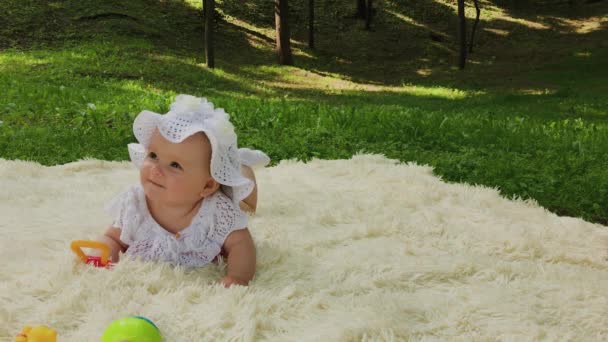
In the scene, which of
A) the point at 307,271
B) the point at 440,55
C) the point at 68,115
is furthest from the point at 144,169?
the point at 440,55

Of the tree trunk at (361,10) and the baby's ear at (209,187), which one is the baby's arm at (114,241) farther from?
the tree trunk at (361,10)

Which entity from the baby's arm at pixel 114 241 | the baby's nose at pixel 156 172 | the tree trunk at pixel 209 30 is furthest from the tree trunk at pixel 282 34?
the baby's nose at pixel 156 172

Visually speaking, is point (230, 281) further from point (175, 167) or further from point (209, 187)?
point (175, 167)

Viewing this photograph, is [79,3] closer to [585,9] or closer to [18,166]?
[18,166]

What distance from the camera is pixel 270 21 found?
23.9m

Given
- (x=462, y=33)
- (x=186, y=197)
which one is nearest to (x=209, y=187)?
(x=186, y=197)

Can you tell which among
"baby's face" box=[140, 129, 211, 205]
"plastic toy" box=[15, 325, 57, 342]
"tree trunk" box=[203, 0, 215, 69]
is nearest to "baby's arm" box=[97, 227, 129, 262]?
"baby's face" box=[140, 129, 211, 205]

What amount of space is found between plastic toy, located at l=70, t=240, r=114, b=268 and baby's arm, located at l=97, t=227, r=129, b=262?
0.15 meters

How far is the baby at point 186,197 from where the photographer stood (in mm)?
2732

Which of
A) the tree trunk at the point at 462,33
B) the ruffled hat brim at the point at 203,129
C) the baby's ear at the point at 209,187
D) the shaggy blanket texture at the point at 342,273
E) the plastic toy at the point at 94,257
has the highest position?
the ruffled hat brim at the point at 203,129

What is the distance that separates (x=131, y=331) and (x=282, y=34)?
57.9 ft

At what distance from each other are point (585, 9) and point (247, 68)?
17.9 m

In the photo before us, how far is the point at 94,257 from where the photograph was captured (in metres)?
2.79

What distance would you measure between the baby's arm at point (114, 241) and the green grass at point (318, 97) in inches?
107
